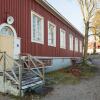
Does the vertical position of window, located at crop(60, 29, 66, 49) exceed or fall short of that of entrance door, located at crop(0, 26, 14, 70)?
it exceeds it

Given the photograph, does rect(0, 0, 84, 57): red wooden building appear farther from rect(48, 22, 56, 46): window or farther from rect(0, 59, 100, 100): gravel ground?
rect(0, 59, 100, 100): gravel ground

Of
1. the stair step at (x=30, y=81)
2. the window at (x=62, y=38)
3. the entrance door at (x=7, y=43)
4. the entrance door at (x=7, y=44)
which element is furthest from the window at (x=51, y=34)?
the stair step at (x=30, y=81)

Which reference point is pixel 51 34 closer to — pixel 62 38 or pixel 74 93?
pixel 62 38

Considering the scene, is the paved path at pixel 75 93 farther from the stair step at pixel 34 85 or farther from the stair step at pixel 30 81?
the stair step at pixel 30 81

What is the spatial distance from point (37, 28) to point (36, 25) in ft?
1.00

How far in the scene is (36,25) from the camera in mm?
17875

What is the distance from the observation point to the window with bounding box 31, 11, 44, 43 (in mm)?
17367

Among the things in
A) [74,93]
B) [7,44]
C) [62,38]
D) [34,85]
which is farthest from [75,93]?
[62,38]

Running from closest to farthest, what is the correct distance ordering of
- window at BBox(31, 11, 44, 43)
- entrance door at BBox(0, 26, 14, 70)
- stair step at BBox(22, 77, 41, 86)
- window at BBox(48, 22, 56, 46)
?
stair step at BBox(22, 77, 41, 86) → entrance door at BBox(0, 26, 14, 70) → window at BBox(31, 11, 44, 43) → window at BBox(48, 22, 56, 46)

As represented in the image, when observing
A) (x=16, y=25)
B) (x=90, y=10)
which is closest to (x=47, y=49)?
(x=16, y=25)

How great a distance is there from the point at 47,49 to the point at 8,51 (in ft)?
21.6

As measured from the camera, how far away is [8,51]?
13516 millimetres

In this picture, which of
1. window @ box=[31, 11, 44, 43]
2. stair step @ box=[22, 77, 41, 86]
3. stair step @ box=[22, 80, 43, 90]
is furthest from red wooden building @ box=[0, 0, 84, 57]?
stair step @ box=[22, 80, 43, 90]

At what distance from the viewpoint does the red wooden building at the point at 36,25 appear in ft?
47.8
